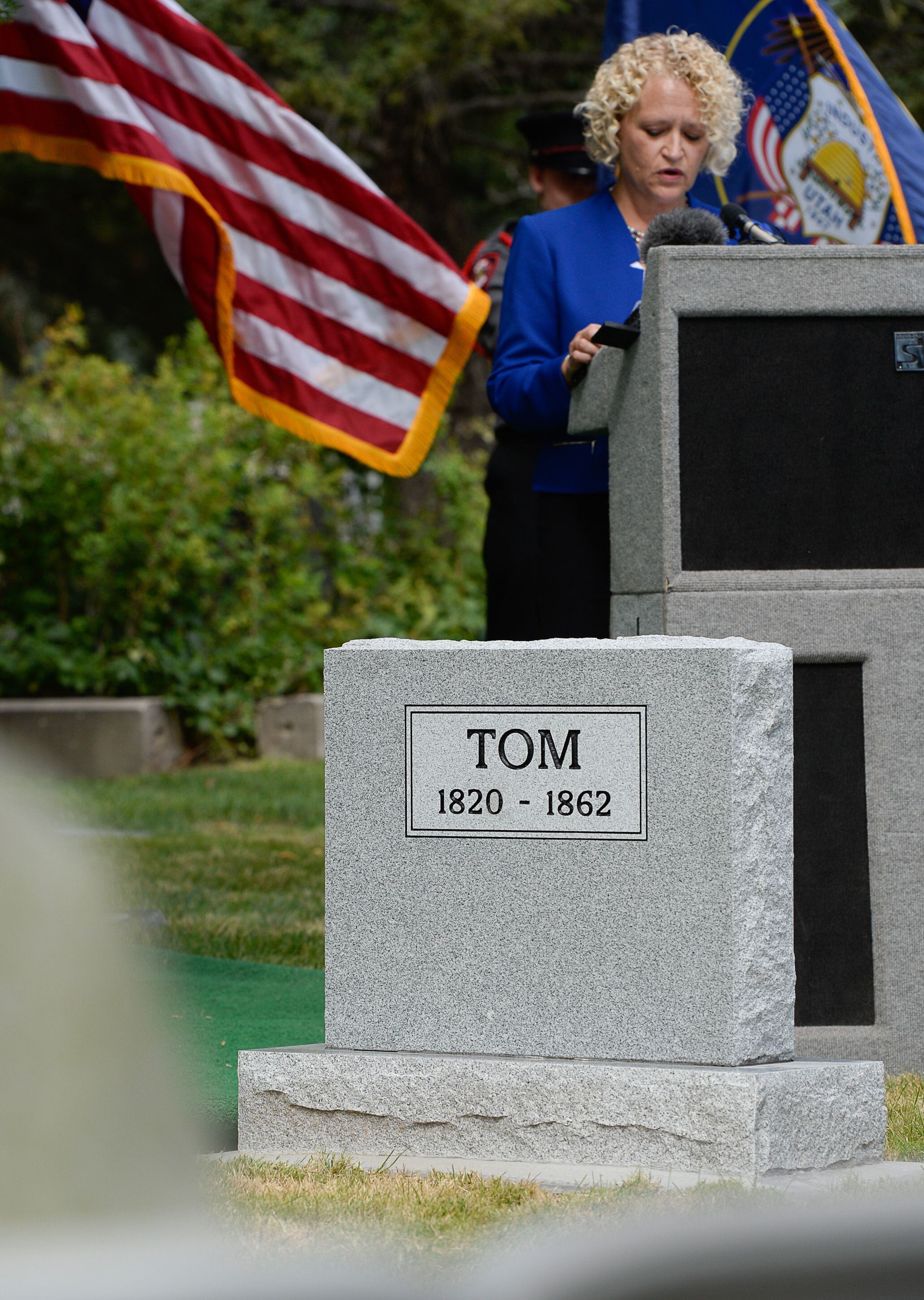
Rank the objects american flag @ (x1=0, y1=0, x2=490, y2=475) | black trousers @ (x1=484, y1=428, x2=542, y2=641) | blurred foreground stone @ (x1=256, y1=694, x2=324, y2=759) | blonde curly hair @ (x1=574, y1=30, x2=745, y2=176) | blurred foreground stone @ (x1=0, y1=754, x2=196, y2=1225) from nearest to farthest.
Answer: blurred foreground stone @ (x1=0, y1=754, x2=196, y2=1225) < blonde curly hair @ (x1=574, y1=30, x2=745, y2=176) < black trousers @ (x1=484, y1=428, x2=542, y2=641) < american flag @ (x1=0, y1=0, x2=490, y2=475) < blurred foreground stone @ (x1=256, y1=694, x2=324, y2=759)

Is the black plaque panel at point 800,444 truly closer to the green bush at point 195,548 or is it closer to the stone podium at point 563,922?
the stone podium at point 563,922

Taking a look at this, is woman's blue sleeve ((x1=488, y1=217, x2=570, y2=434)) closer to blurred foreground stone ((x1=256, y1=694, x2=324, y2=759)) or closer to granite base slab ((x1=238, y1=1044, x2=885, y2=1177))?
granite base slab ((x1=238, y1=1044, x2=885, y2=1177))

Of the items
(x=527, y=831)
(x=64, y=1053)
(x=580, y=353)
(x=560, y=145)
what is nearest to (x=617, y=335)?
(x=580, y=353)

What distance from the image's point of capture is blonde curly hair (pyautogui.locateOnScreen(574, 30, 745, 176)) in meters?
3.79

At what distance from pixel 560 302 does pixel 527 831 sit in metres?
1.56

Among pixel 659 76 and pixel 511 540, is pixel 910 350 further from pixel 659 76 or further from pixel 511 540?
pixel 511 540

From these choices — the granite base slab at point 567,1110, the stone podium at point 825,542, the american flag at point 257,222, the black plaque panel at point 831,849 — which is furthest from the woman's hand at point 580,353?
the american flag at point 257,222

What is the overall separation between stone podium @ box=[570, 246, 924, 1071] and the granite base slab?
54 cm

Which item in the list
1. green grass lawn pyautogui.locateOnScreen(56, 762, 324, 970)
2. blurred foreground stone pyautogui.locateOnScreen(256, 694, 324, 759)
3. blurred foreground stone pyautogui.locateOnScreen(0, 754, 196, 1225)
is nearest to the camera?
blurred foreground stone pyautogui.locateOnScreen(0, 754, 196, 1225)

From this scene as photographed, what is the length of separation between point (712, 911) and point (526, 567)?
165 centimetres

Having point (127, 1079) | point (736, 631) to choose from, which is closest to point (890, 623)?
point (736, 631)

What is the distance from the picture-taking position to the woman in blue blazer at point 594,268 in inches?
149

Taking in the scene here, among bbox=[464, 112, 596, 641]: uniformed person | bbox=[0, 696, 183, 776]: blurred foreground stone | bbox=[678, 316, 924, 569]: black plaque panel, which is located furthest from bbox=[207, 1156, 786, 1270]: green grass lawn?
bbox=[0, 696, 183, 776]: blurred foreground stone

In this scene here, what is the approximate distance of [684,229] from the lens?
11.3ft
